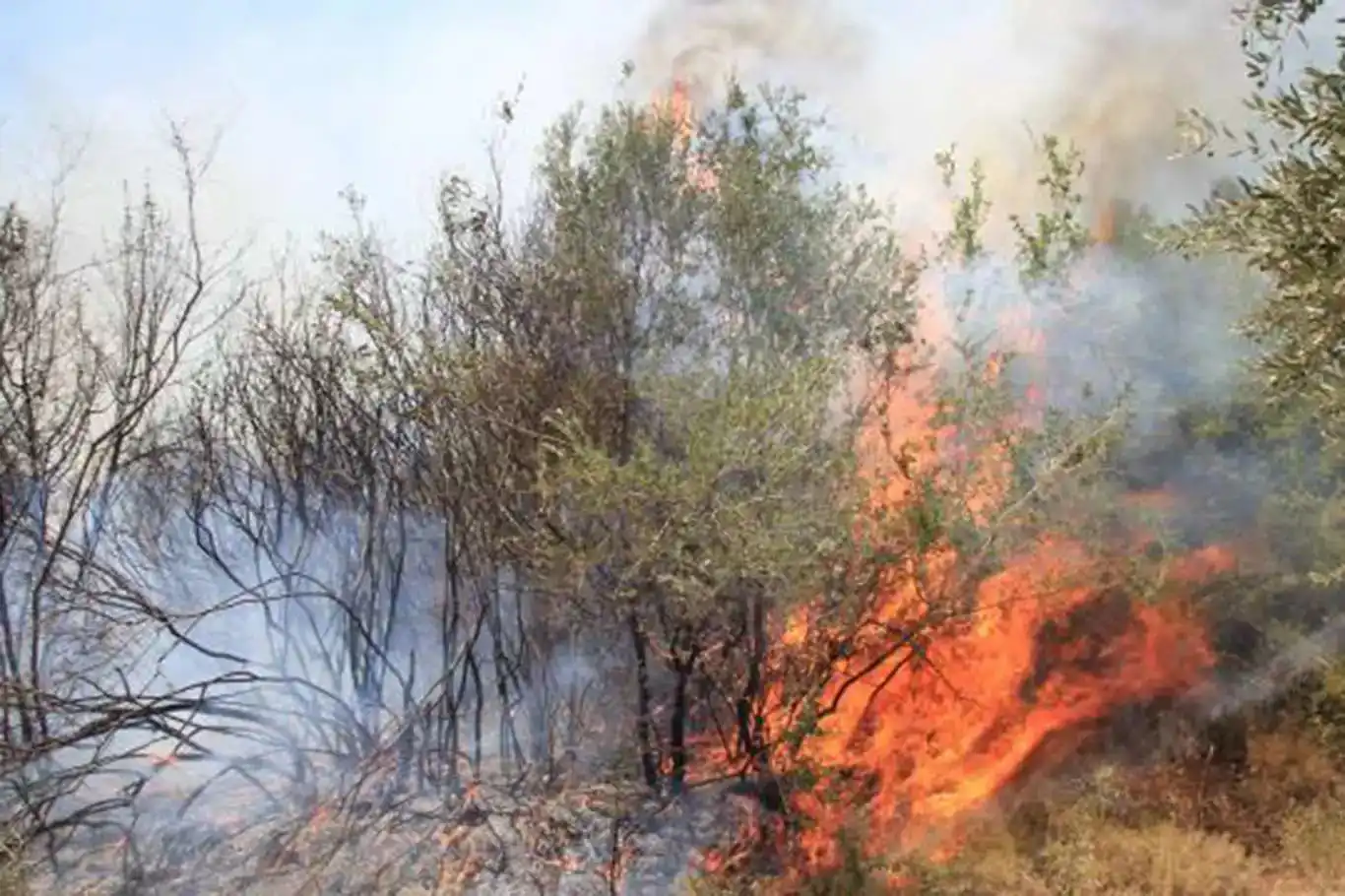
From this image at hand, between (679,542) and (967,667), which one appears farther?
(967,667)

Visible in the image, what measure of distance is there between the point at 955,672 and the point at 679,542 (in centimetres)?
278

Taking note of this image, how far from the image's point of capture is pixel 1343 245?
551 cm

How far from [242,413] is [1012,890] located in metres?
8.16

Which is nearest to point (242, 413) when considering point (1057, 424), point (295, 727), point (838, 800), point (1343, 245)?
point (295, 727)

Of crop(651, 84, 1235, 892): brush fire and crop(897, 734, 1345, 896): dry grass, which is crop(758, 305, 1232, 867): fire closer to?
crop(651, 84, 1235, 892): brush fire

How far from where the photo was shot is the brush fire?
8.66 meters

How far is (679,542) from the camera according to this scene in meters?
8.17

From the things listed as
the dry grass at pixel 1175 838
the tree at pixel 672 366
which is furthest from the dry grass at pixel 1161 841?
the tree at pixel 672 366

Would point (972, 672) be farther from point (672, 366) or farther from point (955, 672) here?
point (672, 366)

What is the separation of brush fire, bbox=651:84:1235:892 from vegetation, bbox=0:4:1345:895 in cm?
6

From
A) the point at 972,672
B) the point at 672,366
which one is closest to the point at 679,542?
the point at 672,366

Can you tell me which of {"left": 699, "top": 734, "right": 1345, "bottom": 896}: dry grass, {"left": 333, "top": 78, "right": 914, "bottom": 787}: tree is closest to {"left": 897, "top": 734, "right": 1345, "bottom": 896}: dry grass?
{"left": 699, "top": 734, "right": 1345, "bottom": 896}: dry grass

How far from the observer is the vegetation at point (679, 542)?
8453mm

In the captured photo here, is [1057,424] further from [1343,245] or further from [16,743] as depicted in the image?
[16,743]
